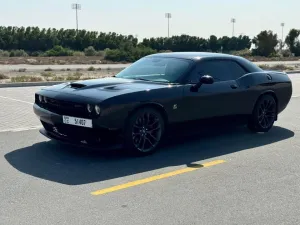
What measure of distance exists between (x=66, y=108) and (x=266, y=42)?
65944mm

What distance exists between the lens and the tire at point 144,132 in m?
6.45

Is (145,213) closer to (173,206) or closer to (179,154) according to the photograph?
(173,206)

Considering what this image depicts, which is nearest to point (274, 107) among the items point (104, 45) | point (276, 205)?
point (276, 205)

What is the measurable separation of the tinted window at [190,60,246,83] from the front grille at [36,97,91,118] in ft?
6.33

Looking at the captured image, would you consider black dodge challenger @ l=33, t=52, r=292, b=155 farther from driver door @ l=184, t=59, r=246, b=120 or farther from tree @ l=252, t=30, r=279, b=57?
tree @ l=252, t=30, r=279, b=57

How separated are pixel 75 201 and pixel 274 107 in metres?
5.15

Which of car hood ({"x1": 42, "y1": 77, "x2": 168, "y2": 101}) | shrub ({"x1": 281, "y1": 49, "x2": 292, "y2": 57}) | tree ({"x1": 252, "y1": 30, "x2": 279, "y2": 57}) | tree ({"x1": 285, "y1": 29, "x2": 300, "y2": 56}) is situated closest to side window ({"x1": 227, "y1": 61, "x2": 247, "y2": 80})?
car hood ({"x1": 42, "y1": 77, "x2": 168, "y2": 101})

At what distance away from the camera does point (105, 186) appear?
17.6 ft

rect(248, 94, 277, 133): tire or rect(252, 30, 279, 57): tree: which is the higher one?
rect(252, 30, 279, 57): tree

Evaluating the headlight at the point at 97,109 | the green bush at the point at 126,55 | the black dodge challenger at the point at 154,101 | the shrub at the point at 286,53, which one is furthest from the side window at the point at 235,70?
the shrub at the point at 286,53

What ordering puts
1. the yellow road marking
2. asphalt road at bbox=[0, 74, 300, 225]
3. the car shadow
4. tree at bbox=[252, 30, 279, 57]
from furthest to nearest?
1. tree at bbox=[252, 30, 279, 57]
2. the car shadow
3. the yellow road marking
4. asphalt road at bbox=[0, 74, 300, 225]

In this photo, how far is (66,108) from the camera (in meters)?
6.43

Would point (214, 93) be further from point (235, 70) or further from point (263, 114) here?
point (263, 114)

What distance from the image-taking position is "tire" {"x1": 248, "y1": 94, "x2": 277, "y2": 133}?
850cm
